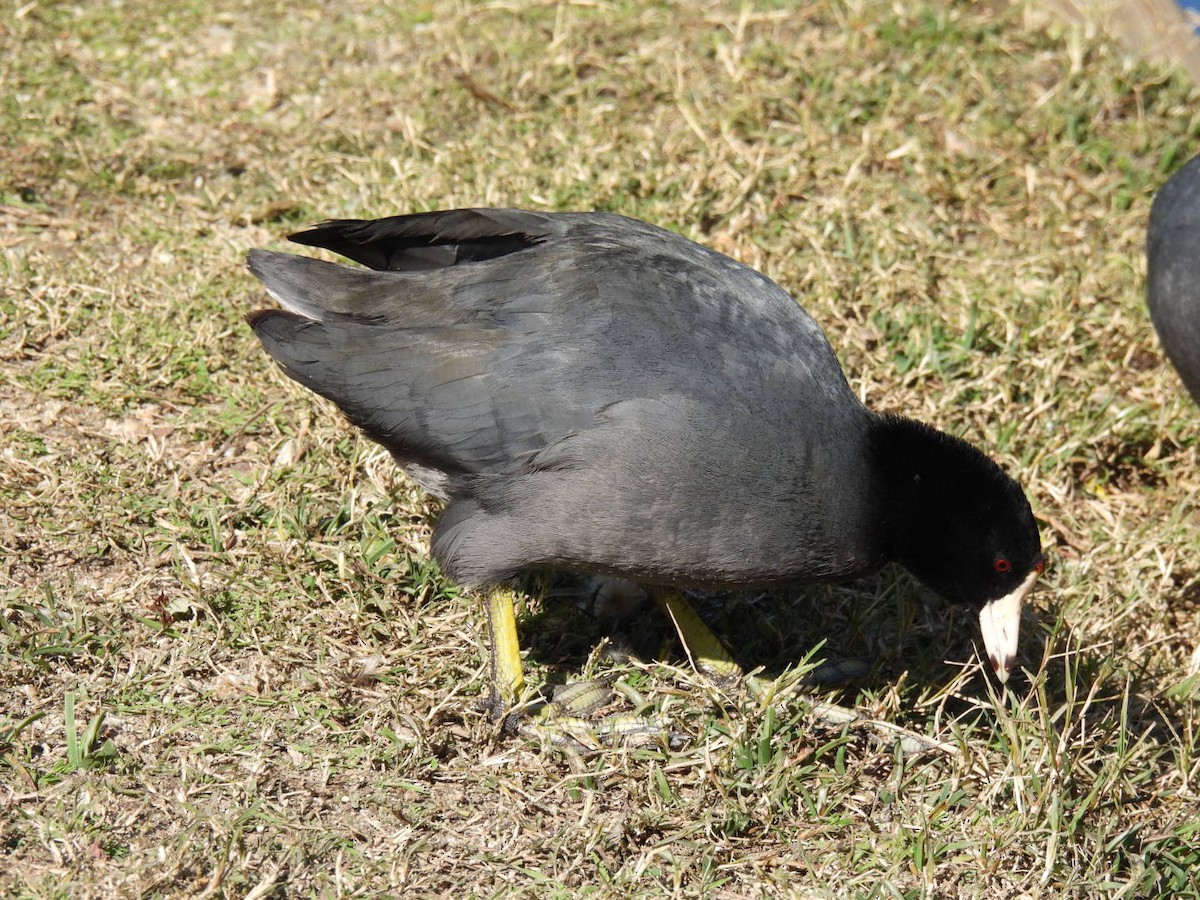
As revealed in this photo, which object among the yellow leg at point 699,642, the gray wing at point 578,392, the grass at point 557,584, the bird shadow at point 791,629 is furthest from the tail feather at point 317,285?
the yellow leg at point 699,642

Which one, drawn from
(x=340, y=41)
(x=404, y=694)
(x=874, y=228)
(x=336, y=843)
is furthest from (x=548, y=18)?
(x=336, y=843)

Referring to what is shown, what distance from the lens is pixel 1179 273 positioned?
432 centimetres

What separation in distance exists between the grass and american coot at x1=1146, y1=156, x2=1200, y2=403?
37cm

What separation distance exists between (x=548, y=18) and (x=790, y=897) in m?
4.44

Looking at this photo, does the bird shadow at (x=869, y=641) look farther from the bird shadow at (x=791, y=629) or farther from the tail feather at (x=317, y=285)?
the tail feather at (x=317, y=285)

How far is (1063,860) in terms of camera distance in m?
3.14

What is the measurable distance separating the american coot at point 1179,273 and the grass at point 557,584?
1.23ft

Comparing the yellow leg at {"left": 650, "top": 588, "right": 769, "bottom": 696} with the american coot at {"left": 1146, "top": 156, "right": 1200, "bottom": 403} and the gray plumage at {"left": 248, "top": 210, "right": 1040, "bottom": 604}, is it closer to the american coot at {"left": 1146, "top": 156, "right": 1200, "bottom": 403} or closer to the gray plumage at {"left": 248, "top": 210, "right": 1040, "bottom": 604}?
the gray plumage at {"left": 248, "top": 210, "right": 1040, "bottom": 604}

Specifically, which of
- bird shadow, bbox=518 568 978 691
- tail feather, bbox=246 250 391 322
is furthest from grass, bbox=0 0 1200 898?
tail feather, bbox=246 250 391 322

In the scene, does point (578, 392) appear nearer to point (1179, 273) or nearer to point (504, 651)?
point (504, 651)

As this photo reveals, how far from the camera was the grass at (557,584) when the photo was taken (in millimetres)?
3139

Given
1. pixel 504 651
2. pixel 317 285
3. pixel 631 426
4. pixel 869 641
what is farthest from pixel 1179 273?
pixel 317 285

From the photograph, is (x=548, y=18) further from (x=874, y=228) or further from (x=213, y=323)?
(x=213, y=323)

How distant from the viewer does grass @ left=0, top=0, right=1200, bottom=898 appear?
10.3 ft
